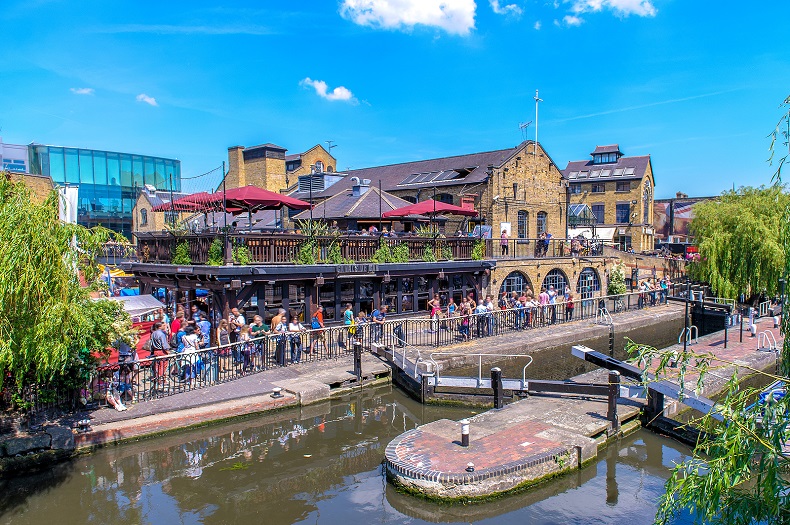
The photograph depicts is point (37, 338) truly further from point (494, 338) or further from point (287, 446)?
point (494, 338)

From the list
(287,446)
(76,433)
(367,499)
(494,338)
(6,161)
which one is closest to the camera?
(367,499)

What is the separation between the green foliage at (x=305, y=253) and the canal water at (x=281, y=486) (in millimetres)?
6151

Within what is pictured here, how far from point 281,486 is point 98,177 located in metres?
50.8

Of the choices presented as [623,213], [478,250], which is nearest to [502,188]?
[478,250]

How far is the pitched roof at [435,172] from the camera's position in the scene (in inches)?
1085

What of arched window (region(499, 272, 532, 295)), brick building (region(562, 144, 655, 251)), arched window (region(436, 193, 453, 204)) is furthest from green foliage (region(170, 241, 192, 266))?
brick building (region(562, 144, 655, 251))

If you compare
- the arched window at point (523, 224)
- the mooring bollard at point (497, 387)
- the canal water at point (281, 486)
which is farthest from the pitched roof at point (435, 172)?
the canal water at point (281, 486)

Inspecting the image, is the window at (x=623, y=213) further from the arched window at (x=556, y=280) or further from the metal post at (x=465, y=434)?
the metal post at (x=465, y=434)

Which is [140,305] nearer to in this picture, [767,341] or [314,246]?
[314,246]

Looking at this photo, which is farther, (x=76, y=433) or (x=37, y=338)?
(x=76, y=433)

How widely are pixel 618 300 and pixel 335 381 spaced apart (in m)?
16.3

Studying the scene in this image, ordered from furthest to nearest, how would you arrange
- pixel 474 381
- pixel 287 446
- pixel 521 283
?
pixel 521 283 → pixel 474 381 → pixel 287 446

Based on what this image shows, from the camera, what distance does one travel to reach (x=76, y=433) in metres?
9.66

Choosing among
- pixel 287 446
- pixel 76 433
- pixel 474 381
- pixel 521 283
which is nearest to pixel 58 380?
pixel 76 433
